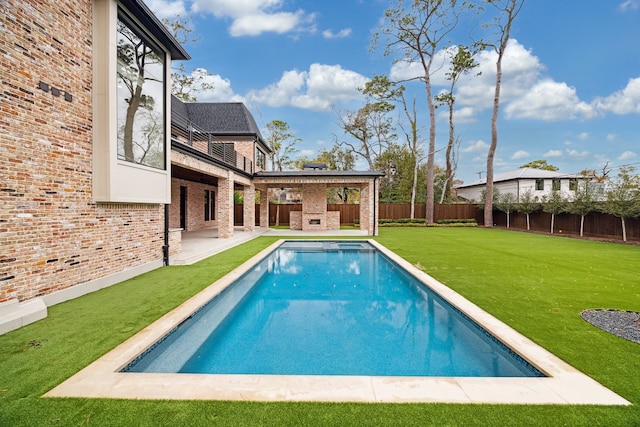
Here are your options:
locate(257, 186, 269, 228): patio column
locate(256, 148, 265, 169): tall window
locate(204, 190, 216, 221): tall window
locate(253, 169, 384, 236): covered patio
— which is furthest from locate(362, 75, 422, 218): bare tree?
locate(204, 190, 216, 221): tall window

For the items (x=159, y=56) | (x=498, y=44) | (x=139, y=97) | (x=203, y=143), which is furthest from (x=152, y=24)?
(x=498, y=44)

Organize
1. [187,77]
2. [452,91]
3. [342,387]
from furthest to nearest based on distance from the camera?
[452,91], [187,77], [342,387]

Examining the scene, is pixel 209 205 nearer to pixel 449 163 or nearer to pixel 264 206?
pixel 264 206

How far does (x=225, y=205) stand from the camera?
38.8 feet

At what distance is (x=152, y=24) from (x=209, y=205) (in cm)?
1302

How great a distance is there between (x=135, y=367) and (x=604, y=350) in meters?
4.97

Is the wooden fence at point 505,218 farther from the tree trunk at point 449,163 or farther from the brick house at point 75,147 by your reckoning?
the brick house at point 75,147

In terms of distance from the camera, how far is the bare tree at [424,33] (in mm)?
20812

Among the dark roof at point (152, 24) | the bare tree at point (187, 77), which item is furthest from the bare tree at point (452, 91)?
the dark roof at point (152, 24)

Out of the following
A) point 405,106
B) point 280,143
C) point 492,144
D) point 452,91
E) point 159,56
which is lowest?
point 159,56

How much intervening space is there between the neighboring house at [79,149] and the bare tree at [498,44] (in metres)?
21.7

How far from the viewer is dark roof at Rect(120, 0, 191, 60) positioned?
5297mm

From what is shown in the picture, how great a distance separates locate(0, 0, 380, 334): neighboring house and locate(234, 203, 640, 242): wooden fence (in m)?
14.7

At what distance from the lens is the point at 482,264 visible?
7.67 metres
